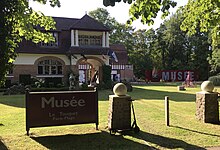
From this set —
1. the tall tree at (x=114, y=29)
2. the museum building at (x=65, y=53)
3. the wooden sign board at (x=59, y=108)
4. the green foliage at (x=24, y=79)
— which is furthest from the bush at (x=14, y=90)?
the tall tree at (x=114, y=29)

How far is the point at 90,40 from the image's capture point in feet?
104

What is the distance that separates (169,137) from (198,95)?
9.66 ft

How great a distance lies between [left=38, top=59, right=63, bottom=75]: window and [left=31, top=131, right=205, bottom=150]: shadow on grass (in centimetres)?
2387

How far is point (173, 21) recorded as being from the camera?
2360 inches

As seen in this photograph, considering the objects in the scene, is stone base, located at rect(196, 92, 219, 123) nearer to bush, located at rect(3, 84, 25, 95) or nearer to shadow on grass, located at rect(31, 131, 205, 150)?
shadow on grass, located at rect(31, 131, 205, 150)

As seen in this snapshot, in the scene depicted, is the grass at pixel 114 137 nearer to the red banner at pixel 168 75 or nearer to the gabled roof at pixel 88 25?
the gabled roof at pixel 88 25

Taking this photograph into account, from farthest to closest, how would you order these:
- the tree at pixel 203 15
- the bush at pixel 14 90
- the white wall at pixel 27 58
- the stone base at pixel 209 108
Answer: the white wall at pixel 27 58 → the bush at pixel 14 90 → the tree at pixel 203 15 → the stone base at pixel 209 108

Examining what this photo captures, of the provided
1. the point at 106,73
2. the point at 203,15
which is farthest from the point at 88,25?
the point at 203,15

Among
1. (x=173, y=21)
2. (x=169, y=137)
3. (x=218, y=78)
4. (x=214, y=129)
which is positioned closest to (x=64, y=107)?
(x=169, y=137)

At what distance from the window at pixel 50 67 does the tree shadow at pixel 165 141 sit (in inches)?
954

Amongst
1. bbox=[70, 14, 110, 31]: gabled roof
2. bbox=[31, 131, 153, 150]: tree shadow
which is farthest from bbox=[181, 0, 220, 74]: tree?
bbox=[70, 14, 110, 31]: gabled roof

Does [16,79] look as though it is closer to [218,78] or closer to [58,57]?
[58,57]

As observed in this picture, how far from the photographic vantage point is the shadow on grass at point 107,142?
6.64 meters

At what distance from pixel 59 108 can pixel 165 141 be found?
3072 mm
